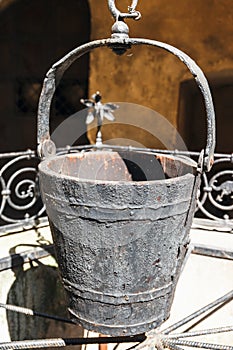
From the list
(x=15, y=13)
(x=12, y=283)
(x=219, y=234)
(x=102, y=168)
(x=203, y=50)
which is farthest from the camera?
(x=15, y=13)

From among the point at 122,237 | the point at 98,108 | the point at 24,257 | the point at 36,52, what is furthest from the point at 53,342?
the point at 36,52

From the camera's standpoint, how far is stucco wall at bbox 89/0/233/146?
395 cm

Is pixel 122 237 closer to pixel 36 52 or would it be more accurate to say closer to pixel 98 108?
pixel 98 108

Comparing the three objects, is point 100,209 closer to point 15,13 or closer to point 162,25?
point 162,25

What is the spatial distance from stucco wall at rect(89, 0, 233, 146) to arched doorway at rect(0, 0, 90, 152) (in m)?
0.95

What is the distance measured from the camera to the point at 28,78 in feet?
17.5

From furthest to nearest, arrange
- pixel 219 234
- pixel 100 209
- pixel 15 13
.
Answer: pixel 15 13 → pixel 219 234 → pixel 100 209

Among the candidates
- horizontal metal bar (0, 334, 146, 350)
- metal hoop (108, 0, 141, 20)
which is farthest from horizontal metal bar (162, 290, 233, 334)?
metal hoop (108, 0, 141, 20)

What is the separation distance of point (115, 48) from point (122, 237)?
65 cm

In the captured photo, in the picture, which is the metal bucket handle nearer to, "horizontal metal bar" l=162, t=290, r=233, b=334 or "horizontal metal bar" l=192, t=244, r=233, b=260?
"horizontal metal bar" l=162, t=290, r=233, b=334

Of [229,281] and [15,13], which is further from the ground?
[15,13]

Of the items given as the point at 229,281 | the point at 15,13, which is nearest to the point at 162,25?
the point at 15,13

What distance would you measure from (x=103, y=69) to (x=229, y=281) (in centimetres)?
275

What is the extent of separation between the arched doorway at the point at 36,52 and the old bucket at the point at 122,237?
379 centimetres
